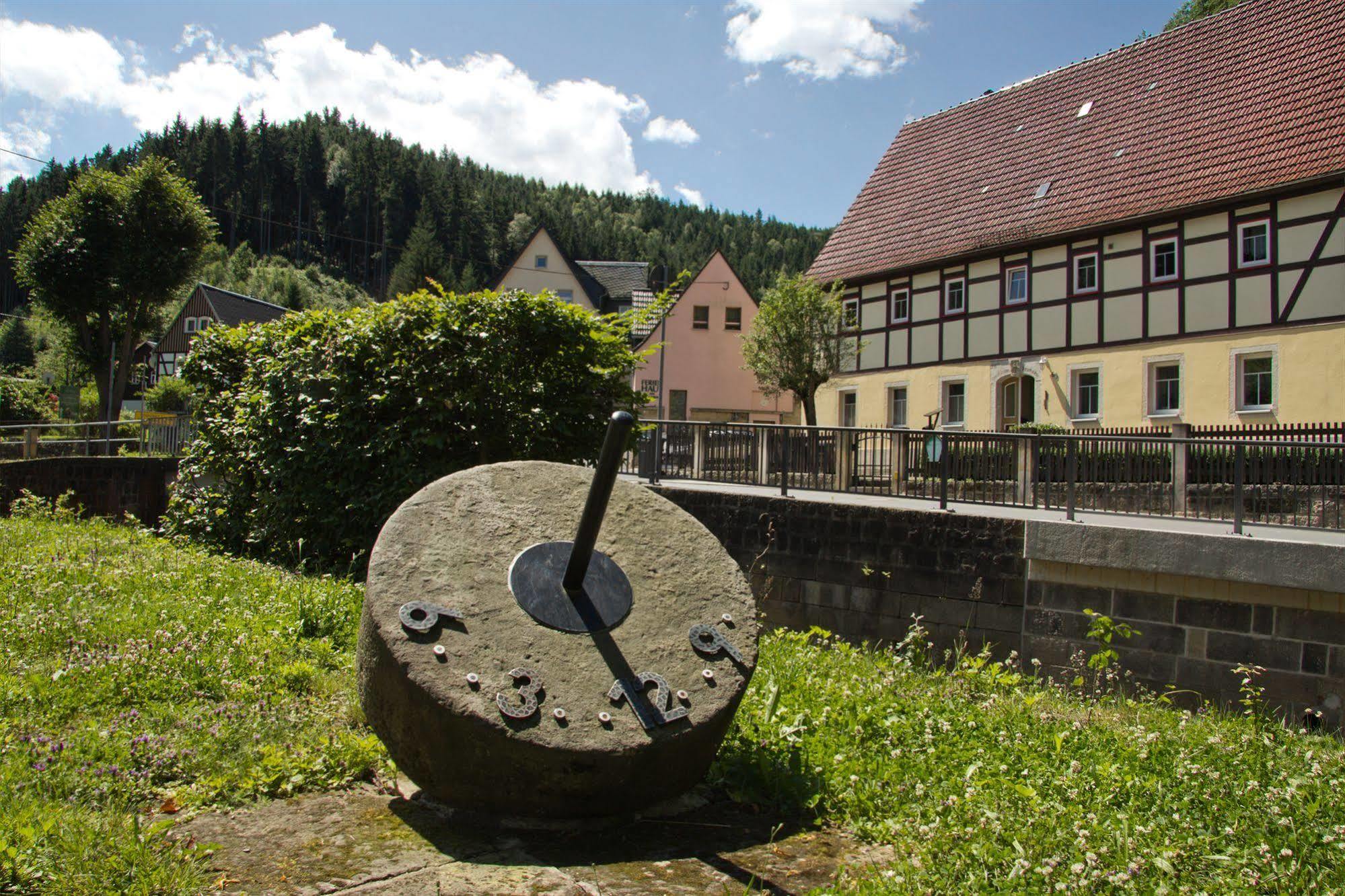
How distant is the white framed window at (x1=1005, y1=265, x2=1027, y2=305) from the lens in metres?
24.2

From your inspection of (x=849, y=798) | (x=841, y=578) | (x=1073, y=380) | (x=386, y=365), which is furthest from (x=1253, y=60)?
(x=849, y=798)

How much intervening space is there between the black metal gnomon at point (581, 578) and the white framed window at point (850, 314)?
25.0 meters

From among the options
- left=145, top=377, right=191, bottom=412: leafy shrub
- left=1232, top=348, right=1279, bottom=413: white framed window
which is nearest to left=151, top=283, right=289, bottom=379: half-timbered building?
left=145, top=377, right=191, bottom=412: leafy shrub

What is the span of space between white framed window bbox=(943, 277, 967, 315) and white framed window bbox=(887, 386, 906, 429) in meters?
2.59

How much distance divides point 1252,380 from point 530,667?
20393 millimetres

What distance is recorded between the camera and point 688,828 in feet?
12.1

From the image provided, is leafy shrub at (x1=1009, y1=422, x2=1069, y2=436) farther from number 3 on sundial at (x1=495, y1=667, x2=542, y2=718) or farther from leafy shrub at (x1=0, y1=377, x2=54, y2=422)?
leafy shrub at (x1=0, y1=377, x2=54, y2=422)

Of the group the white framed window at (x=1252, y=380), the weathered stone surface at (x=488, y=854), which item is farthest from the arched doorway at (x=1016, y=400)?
the weathered stone surface at (x=488, y=854)

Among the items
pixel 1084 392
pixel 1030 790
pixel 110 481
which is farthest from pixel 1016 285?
pixel 1030 790

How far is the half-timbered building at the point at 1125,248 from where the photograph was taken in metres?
19.2

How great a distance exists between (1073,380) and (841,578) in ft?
48.4

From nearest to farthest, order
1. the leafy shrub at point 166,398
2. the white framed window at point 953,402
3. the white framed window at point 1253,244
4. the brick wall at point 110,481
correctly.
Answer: the brick wall at point 110,481 → the white framed window at point 1253,244 → the white framed window at point 953,402 → the leafy shrub at point 166,398

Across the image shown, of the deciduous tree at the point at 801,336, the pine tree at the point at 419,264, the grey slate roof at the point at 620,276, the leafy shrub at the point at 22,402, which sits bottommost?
the leafy shrub at the point at 22,402

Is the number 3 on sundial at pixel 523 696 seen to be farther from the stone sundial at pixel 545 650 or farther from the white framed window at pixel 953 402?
the white framed window at pixel 953 402
